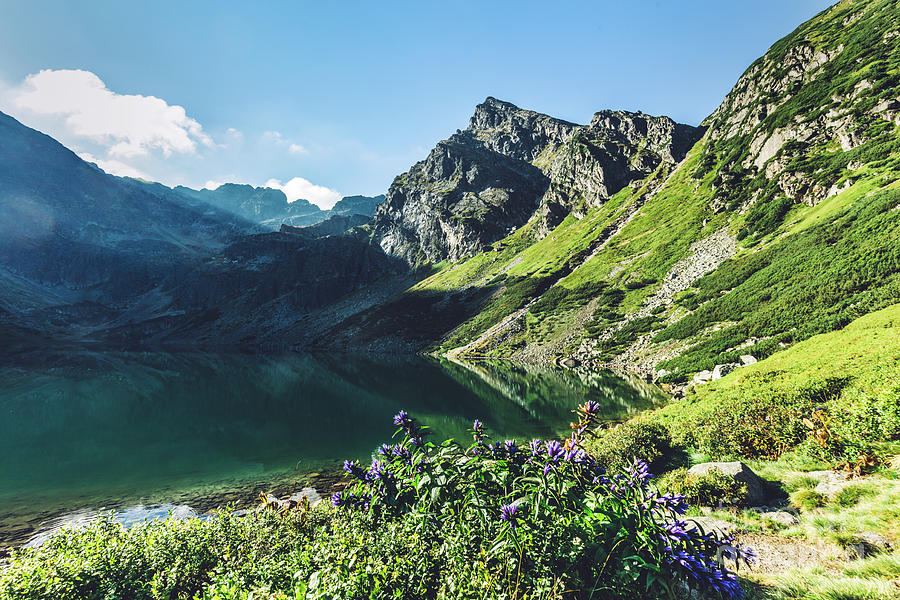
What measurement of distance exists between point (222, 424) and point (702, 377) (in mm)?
48476

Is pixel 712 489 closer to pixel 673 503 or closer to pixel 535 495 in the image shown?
pixel 673 503

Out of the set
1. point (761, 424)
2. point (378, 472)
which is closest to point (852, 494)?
point (761, 424)

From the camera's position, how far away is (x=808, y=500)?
28.1 ft

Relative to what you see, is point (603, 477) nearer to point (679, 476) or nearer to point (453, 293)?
point (679, 476)

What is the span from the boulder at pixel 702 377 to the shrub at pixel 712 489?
2817 centimetres

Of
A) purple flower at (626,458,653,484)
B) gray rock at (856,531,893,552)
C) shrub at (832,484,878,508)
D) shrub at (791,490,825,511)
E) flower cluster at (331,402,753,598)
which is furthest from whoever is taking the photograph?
shrub at (791,490,825,511)

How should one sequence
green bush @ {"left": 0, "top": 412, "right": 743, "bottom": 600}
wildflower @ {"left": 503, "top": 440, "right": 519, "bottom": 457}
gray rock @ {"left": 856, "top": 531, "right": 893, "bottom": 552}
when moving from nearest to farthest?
green bush @ {"left": 0, "top": 412, "right": 743, "bottom": 600}, wildflower @ {"left": 503, "top": 440, "right": 519, "bottom": 457}, gray rock @ {"left": 856, "top": 531, "right": 893, "bottom": 552}

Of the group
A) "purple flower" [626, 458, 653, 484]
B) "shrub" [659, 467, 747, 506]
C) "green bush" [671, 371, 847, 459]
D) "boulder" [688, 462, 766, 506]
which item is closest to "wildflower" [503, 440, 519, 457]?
"purple flower" [626, 458, 653, 484]

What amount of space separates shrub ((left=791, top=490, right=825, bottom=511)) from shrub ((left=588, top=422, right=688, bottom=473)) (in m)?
5.63

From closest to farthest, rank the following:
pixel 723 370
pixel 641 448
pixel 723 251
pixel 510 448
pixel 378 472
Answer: pixel 510 448
pixel 378 472
pixel 641 448
pixel 723 370
pixel 723 251

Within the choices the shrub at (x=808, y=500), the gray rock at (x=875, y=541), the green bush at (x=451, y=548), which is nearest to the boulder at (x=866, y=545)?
the gray rock at (x=875, y=541)

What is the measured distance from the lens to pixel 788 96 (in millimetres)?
98938

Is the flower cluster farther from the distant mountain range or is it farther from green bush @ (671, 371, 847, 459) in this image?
the distant mountain range

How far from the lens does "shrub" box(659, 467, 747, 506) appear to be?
9.61m
